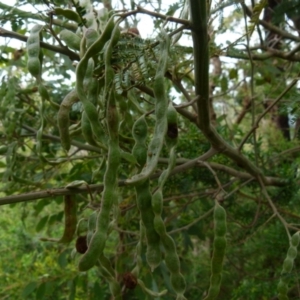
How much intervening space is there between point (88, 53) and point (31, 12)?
0.24m

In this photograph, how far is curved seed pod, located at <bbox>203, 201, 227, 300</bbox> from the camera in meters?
0.81

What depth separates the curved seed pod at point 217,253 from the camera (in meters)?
0.81

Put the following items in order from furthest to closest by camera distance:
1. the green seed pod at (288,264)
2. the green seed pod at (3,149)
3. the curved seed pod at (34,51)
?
the green seed pod at (3,149) → the green seed pod at (288,264) → the curved seed pod at (34,51)

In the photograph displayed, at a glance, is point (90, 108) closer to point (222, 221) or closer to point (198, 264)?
point (222, 221)

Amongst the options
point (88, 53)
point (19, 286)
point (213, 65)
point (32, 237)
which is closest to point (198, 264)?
point (19, 286)

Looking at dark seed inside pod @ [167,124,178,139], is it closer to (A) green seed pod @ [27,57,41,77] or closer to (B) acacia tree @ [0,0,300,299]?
(B) acacia tree @ [0,0,300,299]

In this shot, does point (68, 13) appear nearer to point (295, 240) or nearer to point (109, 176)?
point (109, 176)

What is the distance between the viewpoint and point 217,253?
0.81m

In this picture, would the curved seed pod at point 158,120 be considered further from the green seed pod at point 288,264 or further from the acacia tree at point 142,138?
the green seed pod at point 288,264

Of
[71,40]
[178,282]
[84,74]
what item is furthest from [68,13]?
[178,282]

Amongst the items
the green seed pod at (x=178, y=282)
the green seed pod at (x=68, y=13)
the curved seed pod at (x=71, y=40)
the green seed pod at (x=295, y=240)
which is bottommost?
the green seed pod at (x=178, y=282)

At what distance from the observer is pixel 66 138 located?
0.74 m

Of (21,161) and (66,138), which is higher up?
(21,161)

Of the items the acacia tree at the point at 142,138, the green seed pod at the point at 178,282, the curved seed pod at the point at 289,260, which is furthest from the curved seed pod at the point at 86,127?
the curved seed pod at the point at 289,260
